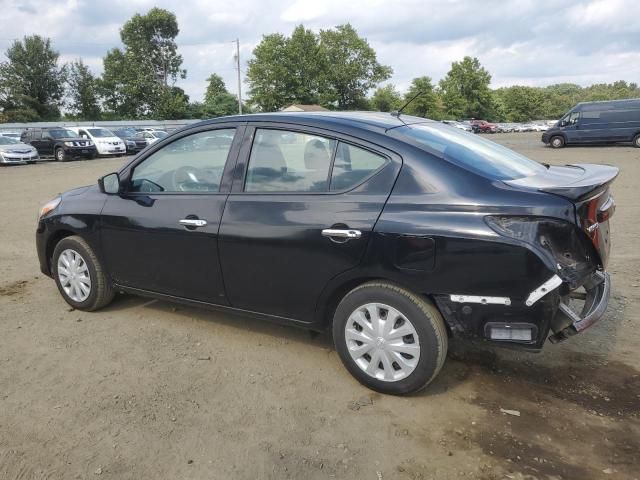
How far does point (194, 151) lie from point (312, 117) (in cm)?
98

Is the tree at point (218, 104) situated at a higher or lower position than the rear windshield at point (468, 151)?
higher

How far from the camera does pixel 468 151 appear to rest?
334 cm

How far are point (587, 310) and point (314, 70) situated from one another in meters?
80.2

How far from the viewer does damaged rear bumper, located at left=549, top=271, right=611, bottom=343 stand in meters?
2.84

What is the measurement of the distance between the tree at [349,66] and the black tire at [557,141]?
58480mm

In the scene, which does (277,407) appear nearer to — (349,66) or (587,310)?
(587,310)

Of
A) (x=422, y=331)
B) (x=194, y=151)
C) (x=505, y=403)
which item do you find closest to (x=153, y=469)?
(x=422, y=331)

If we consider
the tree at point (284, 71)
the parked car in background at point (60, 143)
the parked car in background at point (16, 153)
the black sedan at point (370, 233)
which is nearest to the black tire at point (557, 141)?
the parked car in background at point (60, 143)

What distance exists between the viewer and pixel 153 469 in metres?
2.57

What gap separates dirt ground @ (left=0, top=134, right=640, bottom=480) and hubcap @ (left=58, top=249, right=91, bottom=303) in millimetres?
204

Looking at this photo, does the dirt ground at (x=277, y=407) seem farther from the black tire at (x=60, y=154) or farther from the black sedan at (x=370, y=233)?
the black tire at (x=60, y=154)

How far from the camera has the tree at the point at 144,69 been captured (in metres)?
66.4

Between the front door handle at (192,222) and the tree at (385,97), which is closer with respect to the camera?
the front door handle at (192,222)

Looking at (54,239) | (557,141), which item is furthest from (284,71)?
(54,239)
